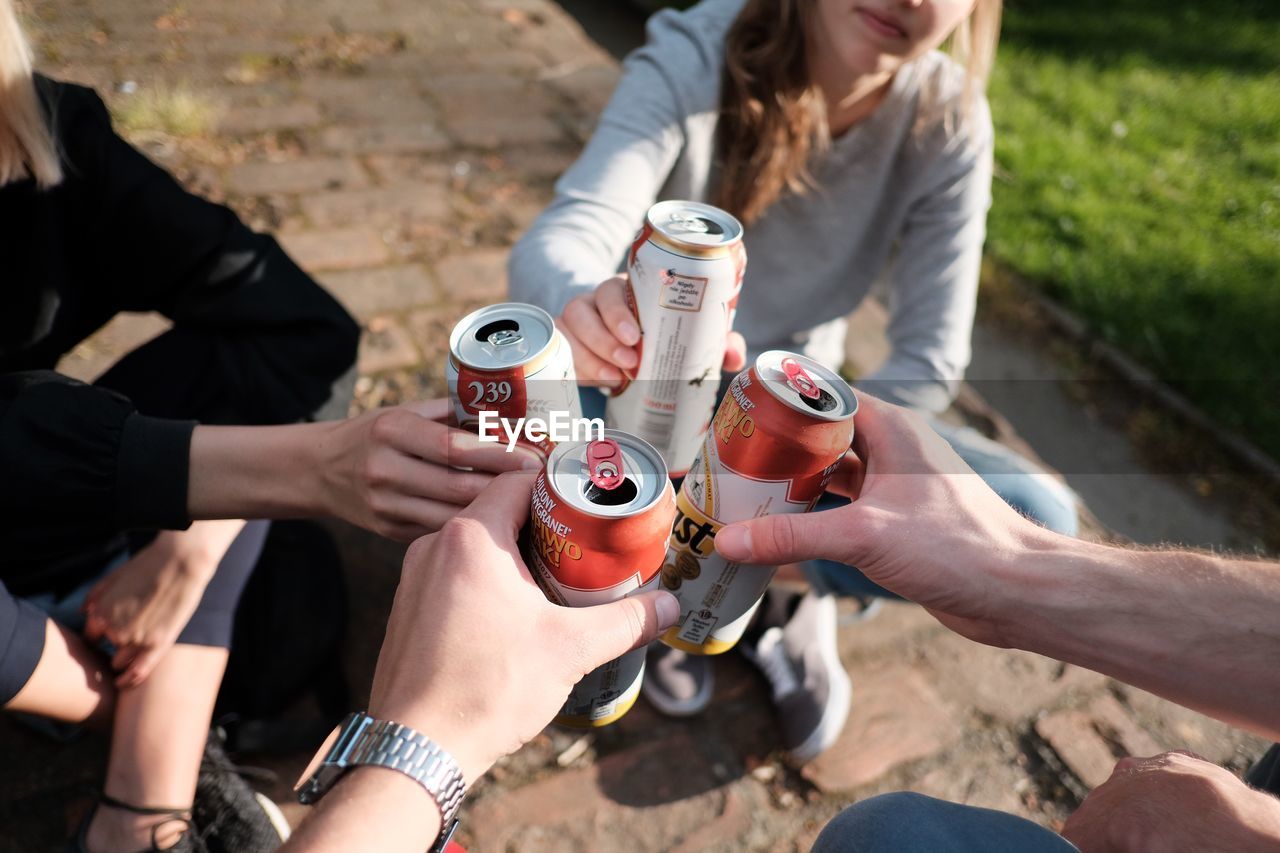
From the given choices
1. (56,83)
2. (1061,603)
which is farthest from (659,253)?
(56,83)

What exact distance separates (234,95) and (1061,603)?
Result: 3874mm

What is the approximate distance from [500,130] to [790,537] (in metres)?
3.20

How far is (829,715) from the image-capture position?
1.98 metres

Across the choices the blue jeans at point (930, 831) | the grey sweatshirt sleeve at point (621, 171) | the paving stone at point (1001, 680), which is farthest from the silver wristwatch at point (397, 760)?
the paving stone at point (1001, 680)

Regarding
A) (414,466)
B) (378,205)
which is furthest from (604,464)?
(378,205)

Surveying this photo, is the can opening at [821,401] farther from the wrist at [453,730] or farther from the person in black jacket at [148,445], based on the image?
the wrist at [453,730]

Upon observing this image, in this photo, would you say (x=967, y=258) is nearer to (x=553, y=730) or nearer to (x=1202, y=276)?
(x=553, y=730)

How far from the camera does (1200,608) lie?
3.63 ft

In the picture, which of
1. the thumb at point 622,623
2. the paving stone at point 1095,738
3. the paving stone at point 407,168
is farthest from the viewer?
the paving stone at point 407,168

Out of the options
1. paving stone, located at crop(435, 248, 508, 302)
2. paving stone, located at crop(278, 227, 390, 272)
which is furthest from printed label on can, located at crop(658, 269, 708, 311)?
paving stone, located at crop(278, 227, 390, 272)

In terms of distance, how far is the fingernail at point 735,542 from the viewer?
3.75 feet

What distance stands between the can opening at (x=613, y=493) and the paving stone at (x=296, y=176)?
269 centimetres

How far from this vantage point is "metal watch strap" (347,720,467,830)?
0.91 m

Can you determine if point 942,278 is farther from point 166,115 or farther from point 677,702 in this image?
point 166,115
